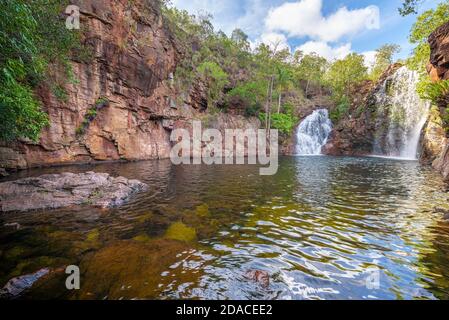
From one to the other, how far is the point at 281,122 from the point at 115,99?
2638 cm

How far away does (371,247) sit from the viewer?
552cm

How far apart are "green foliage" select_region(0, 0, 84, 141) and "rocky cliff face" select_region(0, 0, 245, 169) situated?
3.64 meters

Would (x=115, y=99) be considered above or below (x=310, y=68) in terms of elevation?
below

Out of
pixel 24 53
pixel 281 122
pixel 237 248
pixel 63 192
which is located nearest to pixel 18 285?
pixel 237 248

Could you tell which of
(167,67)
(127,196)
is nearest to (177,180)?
(127,196)

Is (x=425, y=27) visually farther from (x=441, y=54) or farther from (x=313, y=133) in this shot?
(x=313, y=133)

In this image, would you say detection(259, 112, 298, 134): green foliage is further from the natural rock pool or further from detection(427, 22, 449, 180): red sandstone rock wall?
the natural rock pool

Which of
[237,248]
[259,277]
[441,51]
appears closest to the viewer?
[259,277]

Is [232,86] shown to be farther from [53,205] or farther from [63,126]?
[53,205]

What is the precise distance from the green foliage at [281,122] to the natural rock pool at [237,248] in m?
30.4

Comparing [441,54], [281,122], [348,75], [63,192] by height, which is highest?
[348,75]

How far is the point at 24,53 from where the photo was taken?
7.31 meters

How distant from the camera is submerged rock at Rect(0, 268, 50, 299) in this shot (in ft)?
11.9

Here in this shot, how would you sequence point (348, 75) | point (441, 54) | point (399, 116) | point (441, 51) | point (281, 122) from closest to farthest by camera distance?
point (441, 51) < point (441, 54) < point (399, 116) < point (281, 122) < point (348, 75)
